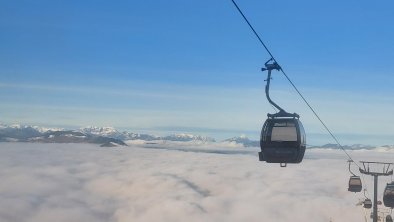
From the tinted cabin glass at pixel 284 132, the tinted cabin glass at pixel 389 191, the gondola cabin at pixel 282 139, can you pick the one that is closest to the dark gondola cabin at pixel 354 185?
the tinted cabin glass at pixel 389 191

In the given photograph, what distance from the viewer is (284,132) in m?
18.0

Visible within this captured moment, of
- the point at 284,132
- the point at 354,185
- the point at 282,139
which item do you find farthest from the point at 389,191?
the point at 284,132

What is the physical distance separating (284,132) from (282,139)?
1.07 feet

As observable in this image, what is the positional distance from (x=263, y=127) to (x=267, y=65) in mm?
4154

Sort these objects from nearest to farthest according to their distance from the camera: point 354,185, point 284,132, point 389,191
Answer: point 284,132
point 389,191
point 354,185

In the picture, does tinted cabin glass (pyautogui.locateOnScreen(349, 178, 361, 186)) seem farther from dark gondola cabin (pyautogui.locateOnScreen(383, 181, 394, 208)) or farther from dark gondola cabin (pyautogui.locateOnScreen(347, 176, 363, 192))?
dark gondola cabin (pyautogui.locateOnScreen(383, 181, 394, 208))

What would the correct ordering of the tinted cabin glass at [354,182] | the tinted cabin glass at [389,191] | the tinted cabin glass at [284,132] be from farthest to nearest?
the tinted cabin glass at [354,182], the tinted cabin glass at [389,191], the tinted cabin glass at [284,132]

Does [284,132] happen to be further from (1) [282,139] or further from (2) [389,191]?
(2) [389,191]

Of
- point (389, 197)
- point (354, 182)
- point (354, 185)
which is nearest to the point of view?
point (389, 197)

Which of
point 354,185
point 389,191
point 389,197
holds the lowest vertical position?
point 389,197

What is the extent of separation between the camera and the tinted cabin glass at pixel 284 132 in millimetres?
17906

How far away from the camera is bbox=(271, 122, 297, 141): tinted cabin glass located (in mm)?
17906

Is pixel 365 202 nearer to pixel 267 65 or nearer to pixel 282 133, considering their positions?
pixel 282 133

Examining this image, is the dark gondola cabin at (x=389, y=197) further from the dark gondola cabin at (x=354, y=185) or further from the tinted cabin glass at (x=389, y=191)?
the dark gondola cabin at (x=354, y=185)
